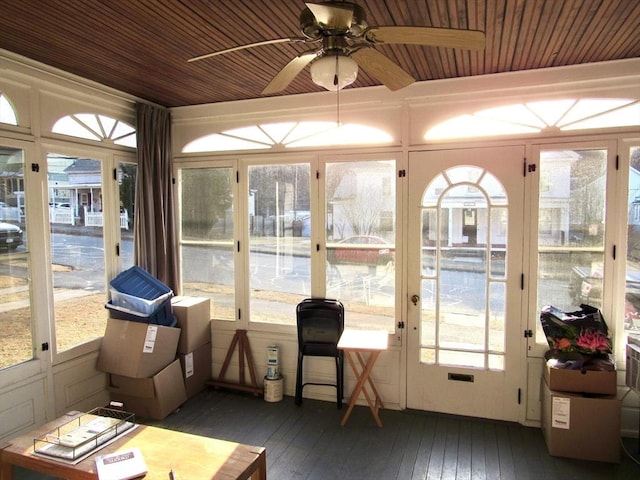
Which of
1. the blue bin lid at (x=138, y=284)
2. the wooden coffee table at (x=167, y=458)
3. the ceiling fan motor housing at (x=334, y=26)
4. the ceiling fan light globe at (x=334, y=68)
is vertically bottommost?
the wooden coffee table at (x=167, y=458)

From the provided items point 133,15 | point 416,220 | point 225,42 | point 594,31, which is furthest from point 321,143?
point 594,31

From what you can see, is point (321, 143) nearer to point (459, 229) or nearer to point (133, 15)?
point (459, 229)

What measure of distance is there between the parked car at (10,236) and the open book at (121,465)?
1657 millimetres

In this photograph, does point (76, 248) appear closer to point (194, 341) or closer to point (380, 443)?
point (194, 341)

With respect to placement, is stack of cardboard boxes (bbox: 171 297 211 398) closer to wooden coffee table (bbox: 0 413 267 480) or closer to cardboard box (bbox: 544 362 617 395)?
wooden coffee table (bbox: 0 413 267 480)

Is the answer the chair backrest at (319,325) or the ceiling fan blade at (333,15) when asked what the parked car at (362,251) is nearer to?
the chair backrest at (319,325)

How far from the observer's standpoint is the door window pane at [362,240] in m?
3.65

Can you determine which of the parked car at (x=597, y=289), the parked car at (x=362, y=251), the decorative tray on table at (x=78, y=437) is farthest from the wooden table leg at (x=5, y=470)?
the parked car at (x=597, y=289)

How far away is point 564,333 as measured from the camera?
9.93ft

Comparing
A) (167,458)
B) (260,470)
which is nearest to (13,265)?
(167,458)

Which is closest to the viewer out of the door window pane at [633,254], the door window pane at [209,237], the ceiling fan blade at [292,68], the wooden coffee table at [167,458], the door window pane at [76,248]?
the ceiling fan blade at [292,68]

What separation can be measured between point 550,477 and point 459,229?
1.78 m

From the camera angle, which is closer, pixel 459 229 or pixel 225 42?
pixel 225 42

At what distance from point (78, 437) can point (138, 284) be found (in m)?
1.56
